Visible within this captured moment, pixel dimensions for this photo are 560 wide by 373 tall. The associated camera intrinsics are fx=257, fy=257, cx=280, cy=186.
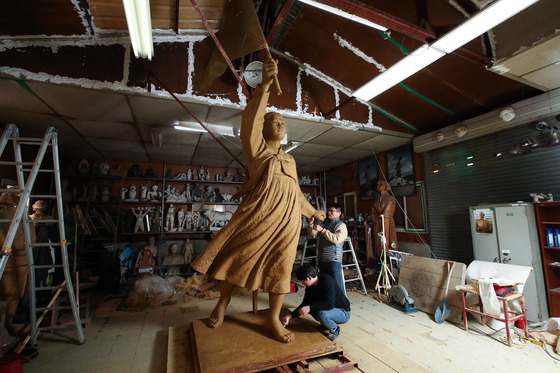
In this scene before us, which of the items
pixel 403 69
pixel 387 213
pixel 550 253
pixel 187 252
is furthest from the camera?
pixel 187 252

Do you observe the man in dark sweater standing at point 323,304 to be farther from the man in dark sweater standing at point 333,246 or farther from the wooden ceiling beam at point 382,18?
the wooden ceiling beam at point 382,18

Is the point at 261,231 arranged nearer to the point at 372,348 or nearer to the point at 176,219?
the point at 372,348

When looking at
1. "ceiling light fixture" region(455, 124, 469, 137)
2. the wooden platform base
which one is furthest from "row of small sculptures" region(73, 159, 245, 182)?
"ceiling light fixture" region(455, 124, 469, 137)

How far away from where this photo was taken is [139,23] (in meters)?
2.09

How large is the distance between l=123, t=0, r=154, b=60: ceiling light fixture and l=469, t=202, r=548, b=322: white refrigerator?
15.3 feet

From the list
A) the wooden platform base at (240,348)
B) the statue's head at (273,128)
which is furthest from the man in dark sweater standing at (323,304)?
the statue's head at (273,128)

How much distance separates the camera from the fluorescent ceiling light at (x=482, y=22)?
2043mm

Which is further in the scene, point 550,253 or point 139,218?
point 139,218

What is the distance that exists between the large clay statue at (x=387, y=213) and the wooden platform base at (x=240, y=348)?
303 centimetres

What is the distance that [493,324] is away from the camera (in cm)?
310

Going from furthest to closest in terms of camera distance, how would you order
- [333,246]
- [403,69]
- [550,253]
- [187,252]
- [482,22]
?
[187,252], [333,246], [550,253], [403,69], [482,22]

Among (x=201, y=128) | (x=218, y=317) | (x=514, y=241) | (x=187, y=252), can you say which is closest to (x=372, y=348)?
(x=218, y=317)

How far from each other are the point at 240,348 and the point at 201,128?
3350 millimetres

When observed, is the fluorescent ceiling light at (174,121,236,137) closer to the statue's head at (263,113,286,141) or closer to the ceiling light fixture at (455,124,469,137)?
the statue's head at (263,113,286,141)
